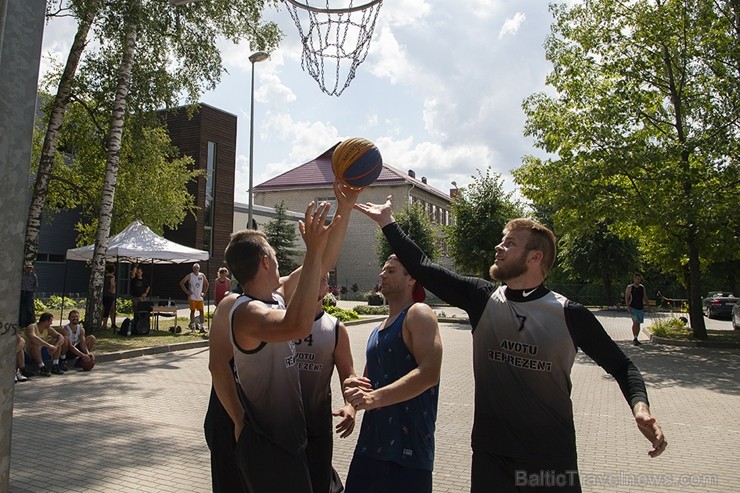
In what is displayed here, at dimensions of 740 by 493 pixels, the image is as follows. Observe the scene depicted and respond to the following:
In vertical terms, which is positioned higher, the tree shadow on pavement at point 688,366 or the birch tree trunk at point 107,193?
the birch tree trunk at point 107,193

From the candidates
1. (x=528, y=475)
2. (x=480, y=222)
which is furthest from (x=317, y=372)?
(x=480, y=222)

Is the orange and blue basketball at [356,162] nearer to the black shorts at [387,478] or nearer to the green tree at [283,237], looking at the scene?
the black shorts at [387,478]

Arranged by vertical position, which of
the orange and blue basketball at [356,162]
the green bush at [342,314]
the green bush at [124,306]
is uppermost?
the orange and blue basketball at [356,162]

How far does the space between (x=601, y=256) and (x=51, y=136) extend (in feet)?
122

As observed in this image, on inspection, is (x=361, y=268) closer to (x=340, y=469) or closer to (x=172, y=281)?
(x=172, y=281)

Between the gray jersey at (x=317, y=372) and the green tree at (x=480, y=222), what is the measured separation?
87.7 feet

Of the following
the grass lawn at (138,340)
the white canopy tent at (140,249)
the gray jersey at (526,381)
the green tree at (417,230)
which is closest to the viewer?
the gray jersey at (526,381)

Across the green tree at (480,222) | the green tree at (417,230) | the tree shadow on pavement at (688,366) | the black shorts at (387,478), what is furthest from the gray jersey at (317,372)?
the green tree at (417,230)

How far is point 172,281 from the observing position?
125 ft

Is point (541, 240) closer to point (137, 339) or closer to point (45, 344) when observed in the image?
point (45, 344)

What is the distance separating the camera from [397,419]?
3342 mm

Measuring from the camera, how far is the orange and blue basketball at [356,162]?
3.70 meters

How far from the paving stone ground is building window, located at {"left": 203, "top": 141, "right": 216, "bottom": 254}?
26.8m

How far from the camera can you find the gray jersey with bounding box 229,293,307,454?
3011 millimetres
